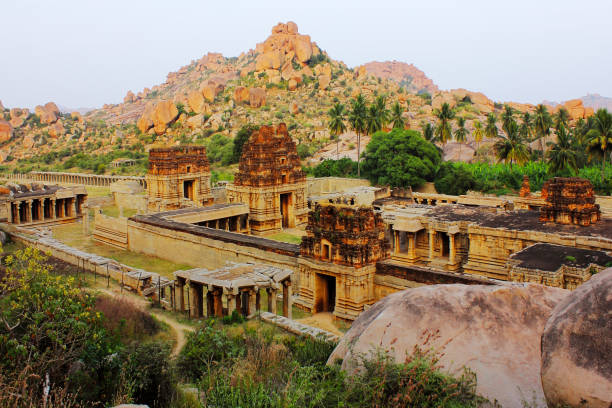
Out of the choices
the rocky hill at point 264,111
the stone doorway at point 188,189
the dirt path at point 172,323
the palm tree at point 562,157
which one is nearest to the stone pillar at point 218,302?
the dirt path at point 172,323

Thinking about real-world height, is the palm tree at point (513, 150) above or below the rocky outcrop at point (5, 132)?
below

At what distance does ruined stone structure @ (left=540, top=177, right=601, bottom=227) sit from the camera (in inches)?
1025

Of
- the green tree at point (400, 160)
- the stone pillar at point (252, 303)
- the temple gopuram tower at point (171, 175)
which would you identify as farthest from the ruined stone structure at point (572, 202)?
the temple gopuram tower at point (171, 175)

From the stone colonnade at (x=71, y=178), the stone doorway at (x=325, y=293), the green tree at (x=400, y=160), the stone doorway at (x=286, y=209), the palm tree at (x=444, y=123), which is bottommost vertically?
the stone doorway at (x=325, y=293)

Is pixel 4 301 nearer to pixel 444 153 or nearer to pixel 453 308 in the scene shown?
pixel 453 308

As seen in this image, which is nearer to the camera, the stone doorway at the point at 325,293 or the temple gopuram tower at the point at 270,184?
the stone doorway at the point at 325,293

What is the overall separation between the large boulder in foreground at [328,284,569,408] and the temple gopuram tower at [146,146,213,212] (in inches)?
1280

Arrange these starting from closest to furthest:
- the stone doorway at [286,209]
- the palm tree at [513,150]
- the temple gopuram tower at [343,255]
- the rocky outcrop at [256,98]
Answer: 1. the temple gopuram tower at [343,255]
2. the stone doorway at [286,209]
3. the palm tree at [513,150]
4. the rocky outcrop at [256,98]

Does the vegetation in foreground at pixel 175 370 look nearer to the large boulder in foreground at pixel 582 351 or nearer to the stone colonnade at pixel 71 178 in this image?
the large boulder in foreground at pixel 582 351

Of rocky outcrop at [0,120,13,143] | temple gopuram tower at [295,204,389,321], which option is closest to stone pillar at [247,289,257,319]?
temple gopuram tower at [295,204,389,321]

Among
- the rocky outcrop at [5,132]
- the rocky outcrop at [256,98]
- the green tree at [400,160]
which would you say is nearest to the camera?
the green tree at [400,160]

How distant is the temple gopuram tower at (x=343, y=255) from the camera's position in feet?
61.4

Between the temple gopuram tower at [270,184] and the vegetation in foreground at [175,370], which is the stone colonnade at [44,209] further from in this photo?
the vegetation in foreground at [175,370]

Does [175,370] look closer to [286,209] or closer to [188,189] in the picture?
[286,209]
